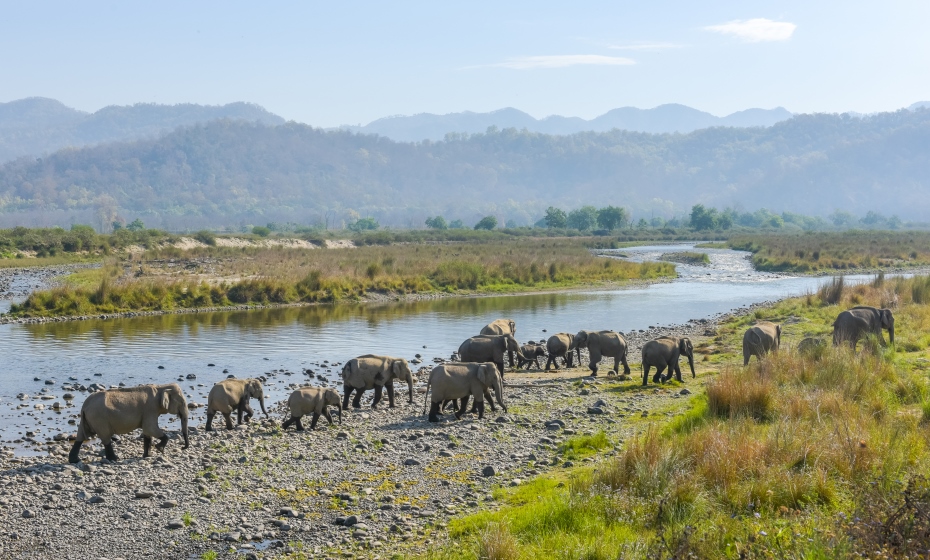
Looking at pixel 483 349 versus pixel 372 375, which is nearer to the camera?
pixel 372 375

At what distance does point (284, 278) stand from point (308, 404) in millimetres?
29523

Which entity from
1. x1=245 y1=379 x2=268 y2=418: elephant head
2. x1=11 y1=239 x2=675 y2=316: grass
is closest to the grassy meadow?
x1=245 y1=379 x2=268 y2=418: elephant head

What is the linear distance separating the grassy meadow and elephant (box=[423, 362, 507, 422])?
10.4 feet

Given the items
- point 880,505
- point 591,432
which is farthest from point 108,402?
point 880,505

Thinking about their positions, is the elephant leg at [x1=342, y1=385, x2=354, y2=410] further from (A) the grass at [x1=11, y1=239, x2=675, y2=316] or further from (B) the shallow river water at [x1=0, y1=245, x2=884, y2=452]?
(A) the grass at [x1=11, y1=239, x2=675, y2=316]

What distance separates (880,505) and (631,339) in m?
21.6

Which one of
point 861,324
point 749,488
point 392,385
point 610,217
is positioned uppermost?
point 610,217

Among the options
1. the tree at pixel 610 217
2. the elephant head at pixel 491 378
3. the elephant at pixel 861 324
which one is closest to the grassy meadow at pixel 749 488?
the elephant head at pixel 491 378

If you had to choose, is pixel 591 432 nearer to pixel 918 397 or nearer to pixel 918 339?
pixel 918 397

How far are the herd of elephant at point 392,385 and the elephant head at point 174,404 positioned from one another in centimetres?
2

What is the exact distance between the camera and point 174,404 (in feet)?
46.3

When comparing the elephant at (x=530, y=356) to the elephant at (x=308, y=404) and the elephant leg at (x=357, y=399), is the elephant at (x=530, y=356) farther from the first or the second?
the elephant at (x=308, y=404)

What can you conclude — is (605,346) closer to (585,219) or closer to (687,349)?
(687,349)

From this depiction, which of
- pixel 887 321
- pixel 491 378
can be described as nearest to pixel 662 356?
pixel 491 378
